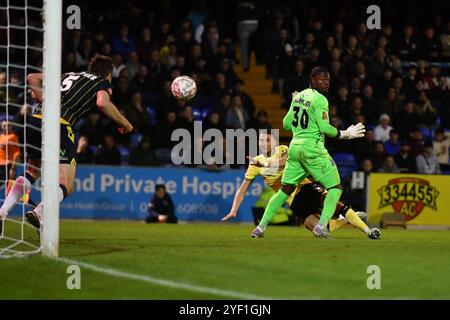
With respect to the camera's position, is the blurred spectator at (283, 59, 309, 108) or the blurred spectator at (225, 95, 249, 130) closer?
the blurred spectator at (225, 95, 249, 130)

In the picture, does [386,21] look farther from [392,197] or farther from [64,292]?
[64,292]

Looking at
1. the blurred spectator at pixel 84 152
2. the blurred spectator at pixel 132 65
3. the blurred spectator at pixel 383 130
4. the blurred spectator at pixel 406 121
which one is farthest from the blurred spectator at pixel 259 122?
the blurred spectator at pixel 84 152

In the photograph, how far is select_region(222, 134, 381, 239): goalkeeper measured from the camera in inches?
518

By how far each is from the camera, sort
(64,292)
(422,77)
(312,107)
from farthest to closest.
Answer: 1. (422,77)
2. (312,107)
3. (64,292)

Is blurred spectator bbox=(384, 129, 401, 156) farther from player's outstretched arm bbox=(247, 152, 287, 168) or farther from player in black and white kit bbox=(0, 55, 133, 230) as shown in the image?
player in black and white kit bbox=(0, 55, 133, 230)

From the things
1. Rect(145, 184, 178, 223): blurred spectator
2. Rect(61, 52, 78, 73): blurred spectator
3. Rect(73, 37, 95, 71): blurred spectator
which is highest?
Rect(73, 37, 95, 71): blurred spectator

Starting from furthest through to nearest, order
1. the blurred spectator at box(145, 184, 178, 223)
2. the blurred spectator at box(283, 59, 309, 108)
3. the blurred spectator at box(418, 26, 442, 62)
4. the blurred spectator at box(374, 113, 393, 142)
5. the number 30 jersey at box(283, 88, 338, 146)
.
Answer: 1. the blurred spectator at box(418, 26, 442, 62)
2. the blurred spectator at box(283, 59, 309, 108)
3. the blurred spectator at box(374, 113, 393, 142)
4. the blurred spectator at box(145, 184, 178, 223)
5. the number 30 jersey at box(283, 88, 338, 146)

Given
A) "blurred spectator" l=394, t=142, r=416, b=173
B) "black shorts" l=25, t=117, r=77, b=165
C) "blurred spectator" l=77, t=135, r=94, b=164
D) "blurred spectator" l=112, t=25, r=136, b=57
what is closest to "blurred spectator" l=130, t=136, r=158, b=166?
"blurred spectator" l=77, t=135, r=94, b=164

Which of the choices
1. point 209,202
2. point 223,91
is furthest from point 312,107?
point 223,91

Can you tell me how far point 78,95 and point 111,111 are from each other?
2.22 ft

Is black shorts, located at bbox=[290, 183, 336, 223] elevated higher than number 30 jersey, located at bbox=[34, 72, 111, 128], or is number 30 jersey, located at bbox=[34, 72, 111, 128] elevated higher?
number 30 jersey, located at bbox=[34, 72, 111, 128]

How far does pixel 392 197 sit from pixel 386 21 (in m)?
7.59
